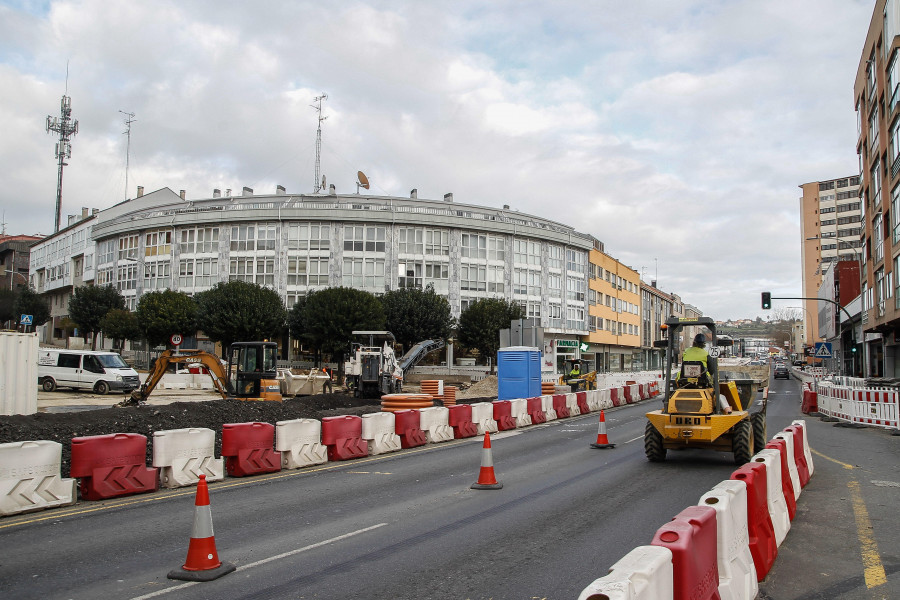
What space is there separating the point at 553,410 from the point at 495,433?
15.8 feet

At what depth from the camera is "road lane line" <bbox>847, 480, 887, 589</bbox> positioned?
18.8 ft

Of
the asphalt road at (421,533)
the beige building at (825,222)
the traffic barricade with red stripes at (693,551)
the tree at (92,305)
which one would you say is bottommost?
the asphalt road at (421,533)

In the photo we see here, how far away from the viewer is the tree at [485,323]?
2104 inches

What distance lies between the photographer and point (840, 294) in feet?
187

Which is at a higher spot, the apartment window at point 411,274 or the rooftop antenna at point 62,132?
the rooftop antenna at point 62,132

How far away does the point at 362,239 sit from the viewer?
5759cm

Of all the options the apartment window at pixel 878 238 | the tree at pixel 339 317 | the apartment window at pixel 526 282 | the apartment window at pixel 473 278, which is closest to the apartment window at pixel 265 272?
the tree at pixel 339 317

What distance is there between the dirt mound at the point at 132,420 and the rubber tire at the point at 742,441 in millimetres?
9773

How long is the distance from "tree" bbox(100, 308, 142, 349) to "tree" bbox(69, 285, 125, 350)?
4061 mm

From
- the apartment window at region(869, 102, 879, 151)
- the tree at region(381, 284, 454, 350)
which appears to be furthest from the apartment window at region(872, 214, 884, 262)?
the tree at region(381, 284, 454, 350)

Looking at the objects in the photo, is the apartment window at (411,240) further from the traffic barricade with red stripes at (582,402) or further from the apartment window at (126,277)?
the traffic barricade with red stripes at (582,402)

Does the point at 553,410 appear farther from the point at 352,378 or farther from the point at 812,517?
the point at 812,517

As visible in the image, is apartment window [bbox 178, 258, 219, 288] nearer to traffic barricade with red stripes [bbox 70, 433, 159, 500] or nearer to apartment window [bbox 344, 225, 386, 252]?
apartment window [bbox 344, 225, 386, 252]

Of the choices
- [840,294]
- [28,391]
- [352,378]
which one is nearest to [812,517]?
[28,391]
